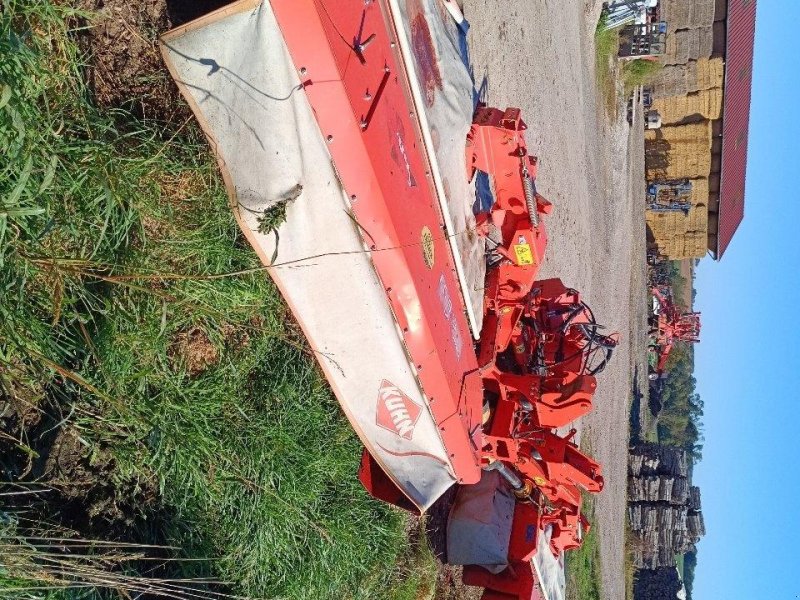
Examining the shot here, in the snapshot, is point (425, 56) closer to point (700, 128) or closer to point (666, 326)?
point (700, 128)

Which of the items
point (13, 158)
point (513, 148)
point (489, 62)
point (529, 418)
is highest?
point (489, 62)

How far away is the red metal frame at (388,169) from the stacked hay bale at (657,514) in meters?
11.4

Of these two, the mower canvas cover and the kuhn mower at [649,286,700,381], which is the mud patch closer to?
the mower canvas cover

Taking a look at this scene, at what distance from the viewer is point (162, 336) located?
9.59 ft

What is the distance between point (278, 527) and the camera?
3.73 m

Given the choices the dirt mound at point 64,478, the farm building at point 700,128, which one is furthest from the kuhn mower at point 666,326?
the dirt mound at point 64,478

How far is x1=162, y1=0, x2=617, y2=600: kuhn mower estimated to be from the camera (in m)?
2.55

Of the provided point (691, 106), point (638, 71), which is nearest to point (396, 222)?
point (638, 71)

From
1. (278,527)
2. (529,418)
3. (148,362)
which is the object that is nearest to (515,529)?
(529,418)

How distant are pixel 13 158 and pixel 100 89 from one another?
0.68 m

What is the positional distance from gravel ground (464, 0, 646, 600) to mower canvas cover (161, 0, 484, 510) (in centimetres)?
268

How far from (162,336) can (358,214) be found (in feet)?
3.40

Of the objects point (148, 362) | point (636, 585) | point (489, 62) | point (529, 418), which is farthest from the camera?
point (636, 585)

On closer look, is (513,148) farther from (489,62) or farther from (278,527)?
(278,527)
